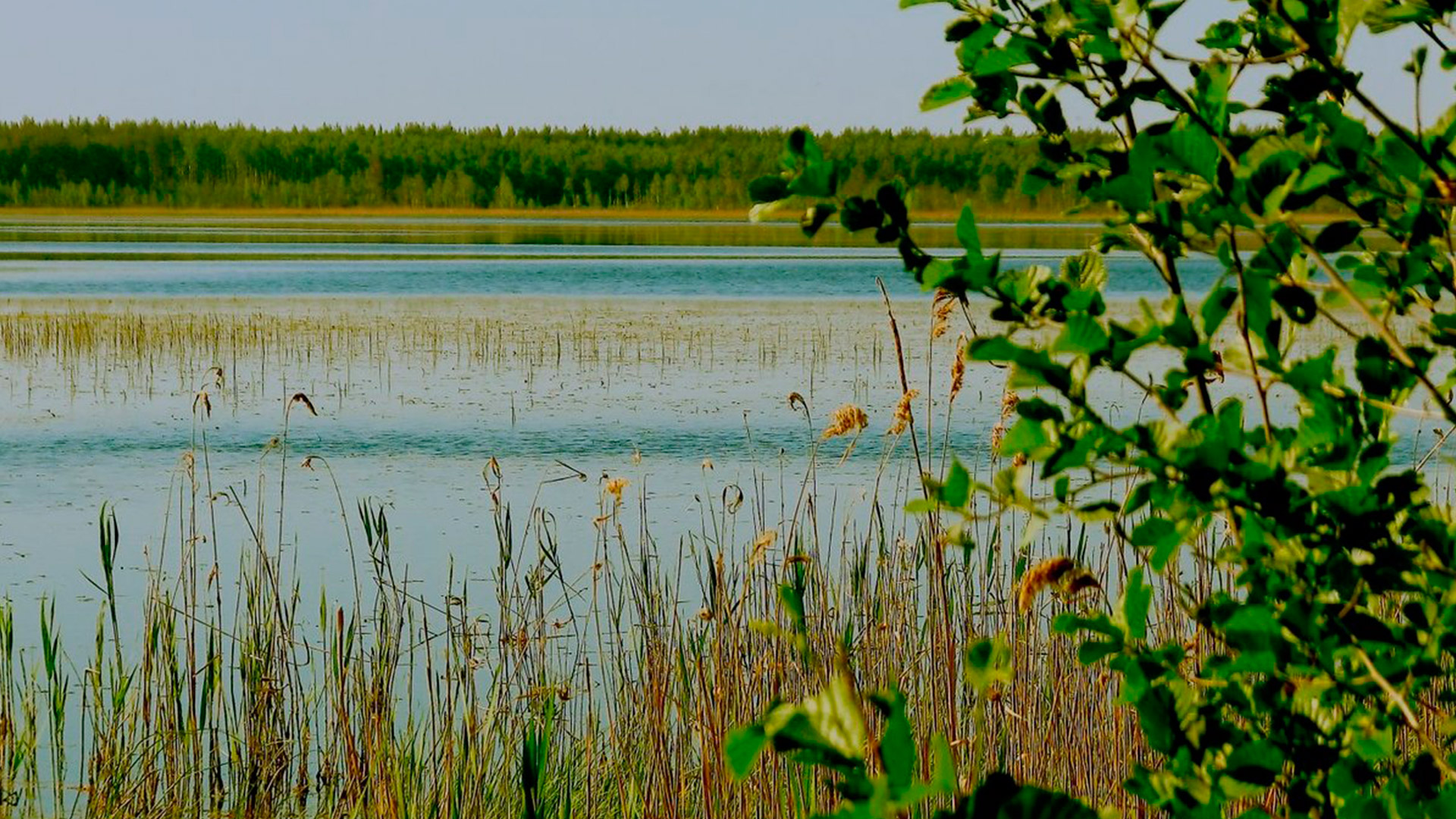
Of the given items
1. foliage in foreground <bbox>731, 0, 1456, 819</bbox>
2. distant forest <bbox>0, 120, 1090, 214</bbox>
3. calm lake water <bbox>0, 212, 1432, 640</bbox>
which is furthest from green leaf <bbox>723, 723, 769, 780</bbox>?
distant forest <bbox>0, 120, 1090, 214</bbox>

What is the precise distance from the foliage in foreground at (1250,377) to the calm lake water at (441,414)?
1955 millimetres

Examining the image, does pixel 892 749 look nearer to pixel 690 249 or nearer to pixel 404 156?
pixel 690 249

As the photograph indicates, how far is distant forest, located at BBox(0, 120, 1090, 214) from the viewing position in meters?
56.3

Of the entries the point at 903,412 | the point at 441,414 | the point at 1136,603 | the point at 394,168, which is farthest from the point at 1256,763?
the point at 394,168

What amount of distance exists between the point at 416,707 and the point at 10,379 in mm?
8606

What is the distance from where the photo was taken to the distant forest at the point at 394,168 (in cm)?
5631

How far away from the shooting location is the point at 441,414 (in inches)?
432

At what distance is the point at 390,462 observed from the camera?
9.18 m

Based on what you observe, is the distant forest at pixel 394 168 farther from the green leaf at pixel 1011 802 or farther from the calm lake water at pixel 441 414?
the green leaf at pixel 1011 802

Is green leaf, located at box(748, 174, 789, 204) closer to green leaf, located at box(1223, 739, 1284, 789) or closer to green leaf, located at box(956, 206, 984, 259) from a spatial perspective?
green leaf, located at box(956, 206, 984, 259)

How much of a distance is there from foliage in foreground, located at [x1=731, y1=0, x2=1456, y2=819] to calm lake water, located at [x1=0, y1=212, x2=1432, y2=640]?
1955mm

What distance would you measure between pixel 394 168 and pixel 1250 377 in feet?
194

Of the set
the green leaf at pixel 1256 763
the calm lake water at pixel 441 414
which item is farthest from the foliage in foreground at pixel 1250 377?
the calm lake water at pixel 441 414

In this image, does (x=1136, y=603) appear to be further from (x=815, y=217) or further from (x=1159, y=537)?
(x=815, y=217)
